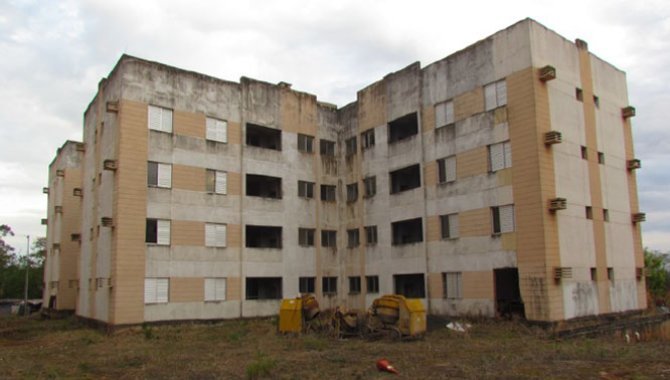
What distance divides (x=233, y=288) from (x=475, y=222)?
15.2 meters

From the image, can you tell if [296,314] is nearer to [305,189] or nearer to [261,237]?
[261,237]

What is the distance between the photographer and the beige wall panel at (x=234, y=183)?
35.1m

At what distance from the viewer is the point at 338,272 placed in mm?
39031

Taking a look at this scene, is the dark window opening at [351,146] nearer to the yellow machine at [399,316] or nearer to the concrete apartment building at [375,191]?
the concrete apartment building at [375,191]

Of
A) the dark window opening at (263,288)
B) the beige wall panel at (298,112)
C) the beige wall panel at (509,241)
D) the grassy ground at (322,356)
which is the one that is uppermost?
the beige wall panel at (298,112)

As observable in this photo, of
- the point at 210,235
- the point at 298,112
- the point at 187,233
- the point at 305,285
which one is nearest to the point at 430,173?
the point at 298,112

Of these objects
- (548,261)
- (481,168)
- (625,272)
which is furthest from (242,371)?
(625,272)

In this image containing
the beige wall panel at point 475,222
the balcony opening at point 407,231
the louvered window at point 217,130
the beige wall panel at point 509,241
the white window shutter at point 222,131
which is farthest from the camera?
the balcony opening at point 407,231

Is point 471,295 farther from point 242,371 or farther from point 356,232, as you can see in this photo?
point 242,371

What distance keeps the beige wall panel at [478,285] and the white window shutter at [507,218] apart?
8.19 feet

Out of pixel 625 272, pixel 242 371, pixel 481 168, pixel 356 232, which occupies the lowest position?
pixel 242 371

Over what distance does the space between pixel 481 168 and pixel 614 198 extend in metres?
8.43

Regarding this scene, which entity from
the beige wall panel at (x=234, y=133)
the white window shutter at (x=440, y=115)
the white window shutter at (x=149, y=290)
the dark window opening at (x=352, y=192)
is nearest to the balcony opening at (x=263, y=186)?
the beige wall panel at (x=234, y=133)

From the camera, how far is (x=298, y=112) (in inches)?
1542
